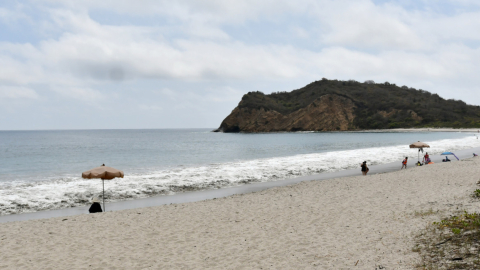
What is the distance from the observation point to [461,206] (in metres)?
9.07

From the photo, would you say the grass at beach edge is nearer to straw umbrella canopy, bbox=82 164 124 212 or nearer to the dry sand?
the dry sand

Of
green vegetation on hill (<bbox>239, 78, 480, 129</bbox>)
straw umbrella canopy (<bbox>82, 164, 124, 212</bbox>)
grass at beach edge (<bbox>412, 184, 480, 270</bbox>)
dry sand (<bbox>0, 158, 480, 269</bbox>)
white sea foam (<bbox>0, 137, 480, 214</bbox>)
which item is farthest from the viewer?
green vegetation on hill (<bbox>239, 78, 480, 129</bbox>)

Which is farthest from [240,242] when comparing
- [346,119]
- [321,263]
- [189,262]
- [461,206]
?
[346,119]

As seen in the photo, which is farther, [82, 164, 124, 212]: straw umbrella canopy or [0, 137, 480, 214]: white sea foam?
[0, 137, 480, 214]: white sea foam

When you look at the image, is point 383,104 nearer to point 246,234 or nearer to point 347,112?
point 347,112

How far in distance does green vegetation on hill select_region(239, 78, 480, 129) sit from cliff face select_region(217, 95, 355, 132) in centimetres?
354

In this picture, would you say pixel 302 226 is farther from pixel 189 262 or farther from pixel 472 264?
pixel 472 264

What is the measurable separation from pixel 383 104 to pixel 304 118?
3850 cm

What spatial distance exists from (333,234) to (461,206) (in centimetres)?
405

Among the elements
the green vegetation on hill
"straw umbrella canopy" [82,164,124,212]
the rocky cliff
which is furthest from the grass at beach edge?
the green vegetation on hill

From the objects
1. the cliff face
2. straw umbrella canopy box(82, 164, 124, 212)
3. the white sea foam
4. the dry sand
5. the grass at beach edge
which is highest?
the cliff face

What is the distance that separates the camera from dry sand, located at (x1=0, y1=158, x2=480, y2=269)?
6.55 meters

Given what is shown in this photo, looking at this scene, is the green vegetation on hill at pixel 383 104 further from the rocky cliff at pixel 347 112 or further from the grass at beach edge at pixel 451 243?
the grass at beach edge at pixel 451 243

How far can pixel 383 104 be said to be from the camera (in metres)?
150
